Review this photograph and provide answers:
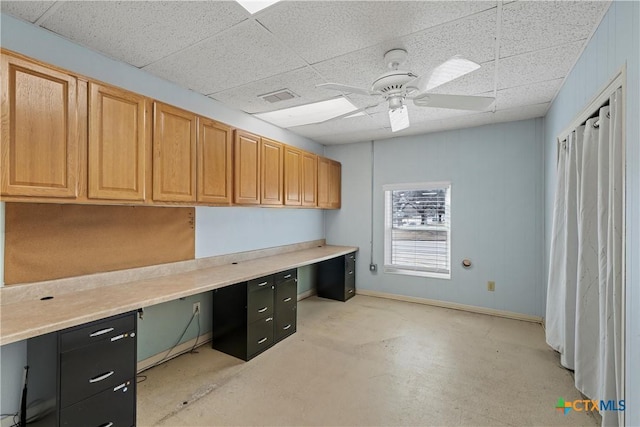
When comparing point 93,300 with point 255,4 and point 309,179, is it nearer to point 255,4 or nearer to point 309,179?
point 255,4

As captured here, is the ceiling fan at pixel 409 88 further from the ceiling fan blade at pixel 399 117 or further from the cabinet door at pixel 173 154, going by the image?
the cabinet door at pixel 173 154

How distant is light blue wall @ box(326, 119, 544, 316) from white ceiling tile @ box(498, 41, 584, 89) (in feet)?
4.64

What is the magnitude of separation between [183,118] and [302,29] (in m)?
1.26

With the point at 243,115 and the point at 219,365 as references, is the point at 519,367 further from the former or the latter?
the point at 243,115

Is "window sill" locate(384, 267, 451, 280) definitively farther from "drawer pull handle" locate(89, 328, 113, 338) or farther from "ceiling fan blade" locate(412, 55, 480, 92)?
"drawer pull handle" locate(89, 328, 113, 338)

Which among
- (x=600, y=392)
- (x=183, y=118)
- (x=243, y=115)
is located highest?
(x=243, y=115)

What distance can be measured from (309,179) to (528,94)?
2756 mm

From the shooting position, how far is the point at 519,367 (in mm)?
2682

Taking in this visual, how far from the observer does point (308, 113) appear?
3680 millimetres

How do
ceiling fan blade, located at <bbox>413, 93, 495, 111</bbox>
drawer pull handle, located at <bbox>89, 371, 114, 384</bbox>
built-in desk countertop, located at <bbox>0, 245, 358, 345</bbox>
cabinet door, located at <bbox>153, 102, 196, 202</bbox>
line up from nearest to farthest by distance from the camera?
built-in desk countertop, located at <bbox>0, 245, 358, 345</bbox> → drawer pull handle, located at <bbox>89, 371, 114, 384</bbox> → ceiling fan blade, located at <bbox>413, 93, 495, 111</bbox> → cabinet door, located at <bbox>153, 102, 196, 202</bbox>

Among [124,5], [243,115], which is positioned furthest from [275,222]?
[124,5]

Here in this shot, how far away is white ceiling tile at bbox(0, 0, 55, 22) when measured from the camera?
1728mm

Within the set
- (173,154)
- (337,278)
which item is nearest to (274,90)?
(173,154)

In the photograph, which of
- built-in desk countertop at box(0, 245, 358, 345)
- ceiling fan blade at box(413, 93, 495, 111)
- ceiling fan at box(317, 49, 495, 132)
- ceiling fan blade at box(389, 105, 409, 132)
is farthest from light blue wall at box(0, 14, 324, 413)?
ceiling fan blade at box(413, 93, 495, 111)
